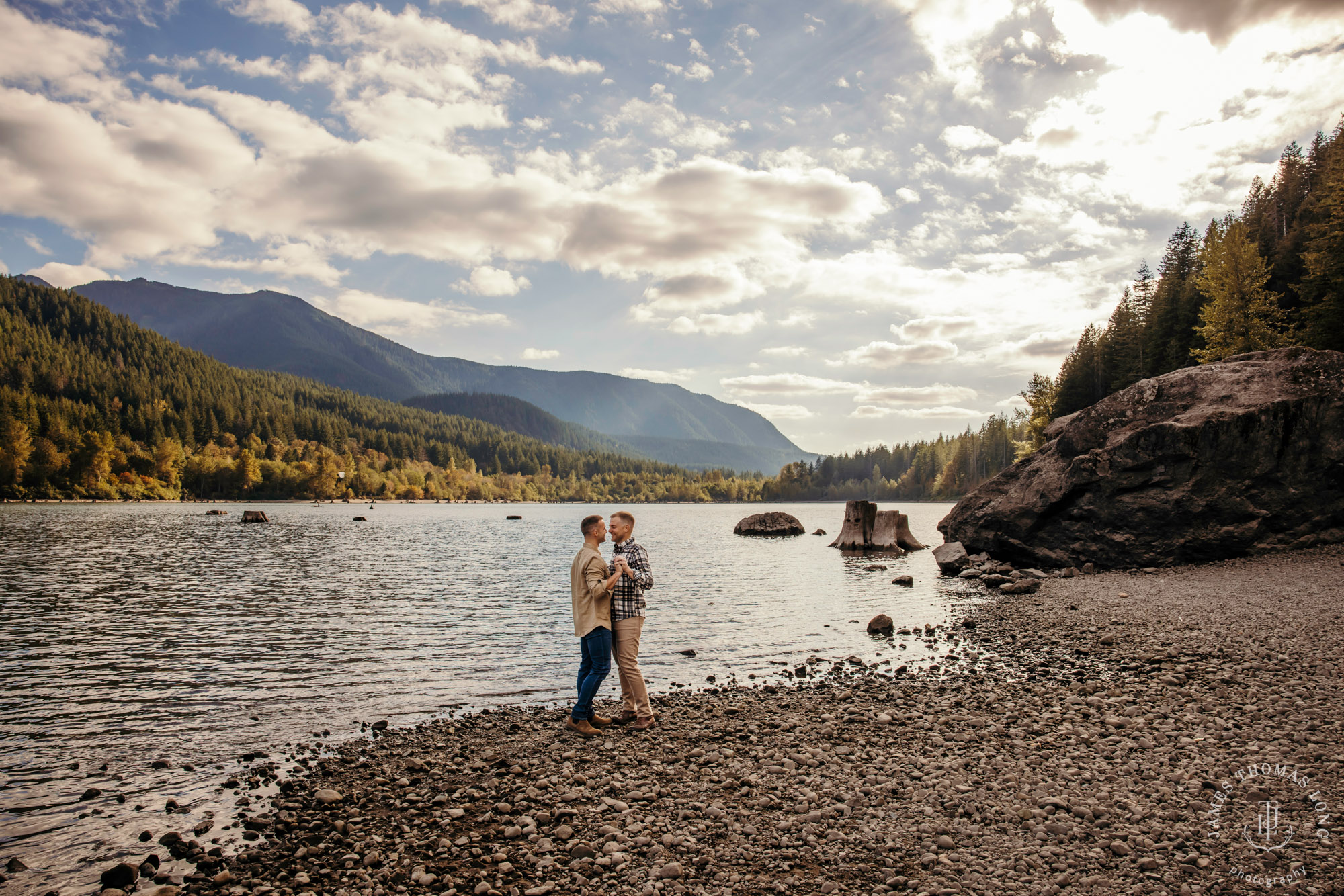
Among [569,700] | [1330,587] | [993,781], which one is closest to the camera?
[993,781]

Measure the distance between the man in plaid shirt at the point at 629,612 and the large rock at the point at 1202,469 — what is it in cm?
3041

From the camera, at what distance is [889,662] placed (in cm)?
1697

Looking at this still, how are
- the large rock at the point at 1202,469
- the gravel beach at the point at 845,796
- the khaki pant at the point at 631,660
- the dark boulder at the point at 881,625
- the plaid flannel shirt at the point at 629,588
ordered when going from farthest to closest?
1. the large rock at the point at 1202,469
2. the dark boulder at the point at 881,625
3. the khaki pant at the point at 631,660
4. the plaid flannel shirt at the point at 629,588
5. the gravel beach at the point at 845,796

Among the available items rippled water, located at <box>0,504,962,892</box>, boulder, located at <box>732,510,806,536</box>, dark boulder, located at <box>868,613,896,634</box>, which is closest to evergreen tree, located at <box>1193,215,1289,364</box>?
rippled water, located at <box>0,504,962,892</box>

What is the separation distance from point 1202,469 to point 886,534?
30.7 m

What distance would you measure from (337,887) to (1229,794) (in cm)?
1053

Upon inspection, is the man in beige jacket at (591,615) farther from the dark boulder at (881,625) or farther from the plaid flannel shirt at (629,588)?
the dark boulder at (881,625)

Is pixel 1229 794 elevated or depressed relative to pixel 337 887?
elevated

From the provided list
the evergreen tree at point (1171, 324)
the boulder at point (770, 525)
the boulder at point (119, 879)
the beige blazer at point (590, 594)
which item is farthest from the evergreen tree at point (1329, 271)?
the boulder at point (119, 879)

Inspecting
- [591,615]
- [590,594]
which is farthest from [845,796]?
[590,594]

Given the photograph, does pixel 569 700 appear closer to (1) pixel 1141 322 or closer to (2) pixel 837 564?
(2) pixel 837 564

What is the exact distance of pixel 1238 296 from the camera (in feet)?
179

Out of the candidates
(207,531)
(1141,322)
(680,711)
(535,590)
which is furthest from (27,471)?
(1141,322)

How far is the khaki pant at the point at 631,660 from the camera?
11203 mm
